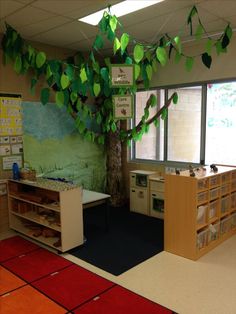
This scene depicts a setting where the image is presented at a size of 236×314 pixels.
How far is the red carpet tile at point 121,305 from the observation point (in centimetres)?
241

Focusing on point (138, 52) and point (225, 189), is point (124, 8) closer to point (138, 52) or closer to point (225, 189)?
point (138, 52)

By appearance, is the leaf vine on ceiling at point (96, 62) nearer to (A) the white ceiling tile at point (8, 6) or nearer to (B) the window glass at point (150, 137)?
(A) the white ceiling tile at point (8, 6)

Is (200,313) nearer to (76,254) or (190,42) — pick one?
(76,254)

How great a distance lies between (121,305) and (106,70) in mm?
2655

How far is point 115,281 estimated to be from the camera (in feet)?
9.42

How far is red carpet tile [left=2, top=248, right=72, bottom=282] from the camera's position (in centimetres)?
304

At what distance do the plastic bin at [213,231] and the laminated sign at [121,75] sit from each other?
6.62ft

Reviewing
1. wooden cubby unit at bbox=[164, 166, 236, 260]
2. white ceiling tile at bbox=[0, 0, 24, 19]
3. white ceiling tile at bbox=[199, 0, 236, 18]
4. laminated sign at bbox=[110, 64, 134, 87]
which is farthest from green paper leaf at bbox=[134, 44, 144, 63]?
wooden cubby unit at bbox=[164, 166, 236, 260]

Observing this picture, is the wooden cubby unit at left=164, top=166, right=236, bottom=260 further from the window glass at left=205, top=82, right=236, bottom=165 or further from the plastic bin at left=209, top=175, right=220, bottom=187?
the window glass at left=205, top=82, right=236, bottom=165

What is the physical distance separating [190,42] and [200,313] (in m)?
3.79

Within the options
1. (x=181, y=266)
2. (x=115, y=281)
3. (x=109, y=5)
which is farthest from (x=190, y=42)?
(x=115, y=281)

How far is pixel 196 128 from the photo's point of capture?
4.76 meters

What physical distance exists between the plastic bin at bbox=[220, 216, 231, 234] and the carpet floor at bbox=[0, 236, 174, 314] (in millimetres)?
1687

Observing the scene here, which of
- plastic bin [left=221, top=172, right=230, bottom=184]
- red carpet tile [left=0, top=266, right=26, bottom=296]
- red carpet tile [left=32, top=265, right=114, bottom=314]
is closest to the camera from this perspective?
red carpet tile [left=32, top=265, right=114, bottom=314]
